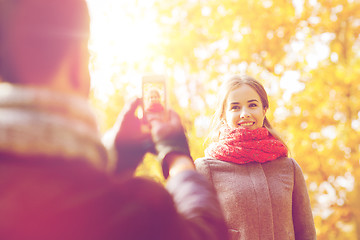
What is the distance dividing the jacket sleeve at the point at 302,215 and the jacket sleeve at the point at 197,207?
1659 millimetres

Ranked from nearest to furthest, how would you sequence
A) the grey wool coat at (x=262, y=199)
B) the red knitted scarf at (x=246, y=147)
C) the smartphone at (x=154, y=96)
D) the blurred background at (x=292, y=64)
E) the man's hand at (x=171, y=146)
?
the man's hand at (x=171, y=146) < the smartphone at (x=154, y=96) < the grey wool coat at (x=262, y=199) < the red knitted scarf at (x=246, y=147) < the blurred background at (x=292, y=64)

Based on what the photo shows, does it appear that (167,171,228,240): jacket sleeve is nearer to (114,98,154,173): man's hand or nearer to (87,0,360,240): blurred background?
(114,98,154,173): man's hand

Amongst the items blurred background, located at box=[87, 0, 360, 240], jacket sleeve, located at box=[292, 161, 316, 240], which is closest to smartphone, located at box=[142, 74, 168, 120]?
jacket sleeve, located at box=[292, 161, 316, 240]

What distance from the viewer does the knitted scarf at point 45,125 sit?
29.8 inches

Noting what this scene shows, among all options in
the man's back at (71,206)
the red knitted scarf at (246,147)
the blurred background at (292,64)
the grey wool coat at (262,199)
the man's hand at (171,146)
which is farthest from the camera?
the blurred background at (292,64)

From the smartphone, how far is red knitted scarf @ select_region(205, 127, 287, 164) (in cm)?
114

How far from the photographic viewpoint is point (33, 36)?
0.85 meters

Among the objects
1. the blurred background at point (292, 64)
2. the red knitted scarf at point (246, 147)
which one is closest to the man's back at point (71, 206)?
the red knitted scarf at point (246, 147)

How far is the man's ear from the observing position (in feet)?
2.93

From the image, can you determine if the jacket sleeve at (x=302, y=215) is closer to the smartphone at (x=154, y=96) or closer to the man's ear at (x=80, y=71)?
the smartphone at (x=154, y=96)

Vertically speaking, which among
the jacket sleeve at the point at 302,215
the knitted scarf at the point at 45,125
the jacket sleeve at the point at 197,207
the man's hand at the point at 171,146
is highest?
the knitted scarf at the point at 45,125

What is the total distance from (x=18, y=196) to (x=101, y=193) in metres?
0.16

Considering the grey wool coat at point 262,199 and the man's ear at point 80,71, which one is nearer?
the man's ear at point 80,71

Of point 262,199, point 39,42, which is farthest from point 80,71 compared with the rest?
point 262,199
